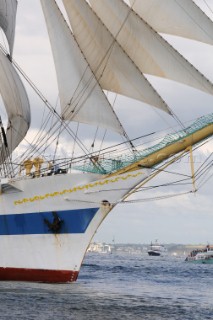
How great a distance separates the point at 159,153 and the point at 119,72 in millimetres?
4899

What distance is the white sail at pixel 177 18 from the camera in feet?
96.9

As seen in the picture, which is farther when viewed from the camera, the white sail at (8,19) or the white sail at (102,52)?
the white sail at (8,19)

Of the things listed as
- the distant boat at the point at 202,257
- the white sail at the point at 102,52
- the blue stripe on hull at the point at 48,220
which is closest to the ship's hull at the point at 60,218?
the blue stripe on hull at the point at 48,220

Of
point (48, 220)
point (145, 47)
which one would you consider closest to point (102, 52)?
point (145, 47)

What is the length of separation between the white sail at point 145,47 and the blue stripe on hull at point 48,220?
7.64m

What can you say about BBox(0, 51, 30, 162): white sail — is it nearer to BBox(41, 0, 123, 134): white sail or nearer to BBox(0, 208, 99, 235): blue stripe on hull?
BBox(41, 0, 123, 134): white sail

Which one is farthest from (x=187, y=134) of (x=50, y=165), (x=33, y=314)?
(x=33, y=314)

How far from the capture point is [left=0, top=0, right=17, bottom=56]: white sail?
39188mm

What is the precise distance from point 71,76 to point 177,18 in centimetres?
643

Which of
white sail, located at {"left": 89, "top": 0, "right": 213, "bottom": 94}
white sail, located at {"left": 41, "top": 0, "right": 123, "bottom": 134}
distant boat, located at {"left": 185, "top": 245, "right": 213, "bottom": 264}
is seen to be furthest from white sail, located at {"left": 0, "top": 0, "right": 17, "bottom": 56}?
distant boat, located at {"left": 185, "top": 245, "right": 213, "bottom": 264}

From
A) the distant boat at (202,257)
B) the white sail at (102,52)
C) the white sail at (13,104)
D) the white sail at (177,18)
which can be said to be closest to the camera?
the white sail at (177,18)

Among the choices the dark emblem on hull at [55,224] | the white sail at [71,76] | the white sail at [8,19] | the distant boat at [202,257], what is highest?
the white sail at [8,19]

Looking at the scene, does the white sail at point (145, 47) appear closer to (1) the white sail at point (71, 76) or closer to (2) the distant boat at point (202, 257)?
(1) the white sail at point (71, 76)

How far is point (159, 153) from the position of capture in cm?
3148
